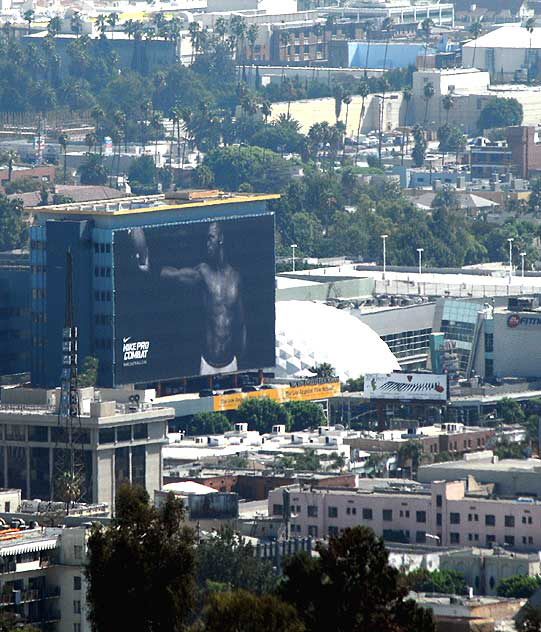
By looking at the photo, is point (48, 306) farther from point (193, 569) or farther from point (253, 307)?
point (193, 569)

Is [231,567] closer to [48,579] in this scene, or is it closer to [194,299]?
[48,579]

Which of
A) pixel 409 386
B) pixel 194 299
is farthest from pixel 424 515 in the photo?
pixel 194 299

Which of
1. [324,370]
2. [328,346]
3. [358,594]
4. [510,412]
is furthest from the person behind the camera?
[328,346]

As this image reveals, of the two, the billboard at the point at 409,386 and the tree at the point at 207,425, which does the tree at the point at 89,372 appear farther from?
the billboard at the point at 409,386

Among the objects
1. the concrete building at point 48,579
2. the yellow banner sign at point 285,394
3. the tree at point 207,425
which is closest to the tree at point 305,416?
the yellow banner sign at point 285,394

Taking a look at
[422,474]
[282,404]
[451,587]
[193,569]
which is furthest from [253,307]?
[193,569]

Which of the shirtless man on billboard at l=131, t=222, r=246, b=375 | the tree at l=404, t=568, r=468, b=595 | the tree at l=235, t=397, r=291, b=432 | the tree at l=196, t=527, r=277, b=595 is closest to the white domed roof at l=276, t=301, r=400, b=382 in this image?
the shirtless man on billboard at l=131, t=222, r=246, b=375
